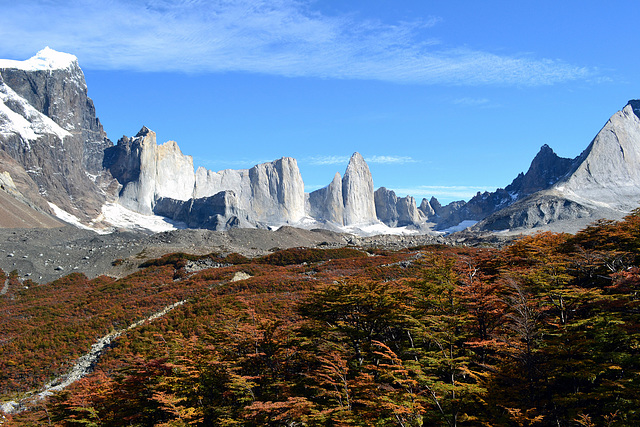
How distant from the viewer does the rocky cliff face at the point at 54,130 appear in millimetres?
141625

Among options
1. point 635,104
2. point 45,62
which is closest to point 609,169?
point 635,104

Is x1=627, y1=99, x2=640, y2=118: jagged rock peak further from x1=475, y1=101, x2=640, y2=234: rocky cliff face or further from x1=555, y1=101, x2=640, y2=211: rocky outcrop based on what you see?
x1=555, y1=101, x2=640, y2=211: rocky outcrop

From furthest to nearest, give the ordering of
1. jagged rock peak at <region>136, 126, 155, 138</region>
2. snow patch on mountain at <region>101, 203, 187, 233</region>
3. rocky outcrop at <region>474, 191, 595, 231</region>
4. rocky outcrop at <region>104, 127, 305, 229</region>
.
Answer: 1. jagged rock peak at <region>136, 126, 155, 138</region>
2. rocky outcrop at <region>104, 127, 305, 229</region>
3. snow patch on mountain at <region>101, 203, 187, 233</region>
4. rocky outcrop at <region>474, 191, 595, 231</region>

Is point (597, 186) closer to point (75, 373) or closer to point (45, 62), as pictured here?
point (75, 373)

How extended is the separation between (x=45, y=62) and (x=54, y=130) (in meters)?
31.9

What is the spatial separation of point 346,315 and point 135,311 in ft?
70.5

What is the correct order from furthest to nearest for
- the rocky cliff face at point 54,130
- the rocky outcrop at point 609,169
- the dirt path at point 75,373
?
the rocky cliff face at point 54,130 → the rocky outcrop at point 609,169 → the dirt path at point 75,373

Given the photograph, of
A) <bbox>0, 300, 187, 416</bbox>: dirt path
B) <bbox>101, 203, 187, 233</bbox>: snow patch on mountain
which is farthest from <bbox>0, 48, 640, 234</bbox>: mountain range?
<bbox>0, 300, 187, 416</bbox>: dirt path

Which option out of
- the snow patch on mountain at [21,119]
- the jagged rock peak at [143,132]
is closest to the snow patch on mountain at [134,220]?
the snow patch on mountain at [21,119]

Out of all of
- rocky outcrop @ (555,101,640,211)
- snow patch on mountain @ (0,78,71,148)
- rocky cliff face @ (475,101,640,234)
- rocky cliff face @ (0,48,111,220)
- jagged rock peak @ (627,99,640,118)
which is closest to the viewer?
rocky cliff face @ (475,101,640,234)

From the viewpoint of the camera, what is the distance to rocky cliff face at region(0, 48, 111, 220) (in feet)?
465

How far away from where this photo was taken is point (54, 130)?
156m

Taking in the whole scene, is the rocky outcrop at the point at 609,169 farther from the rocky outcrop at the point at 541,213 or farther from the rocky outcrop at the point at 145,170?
the rocky outcrop at the point at 145,170

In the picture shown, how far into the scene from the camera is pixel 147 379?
1173 cm
